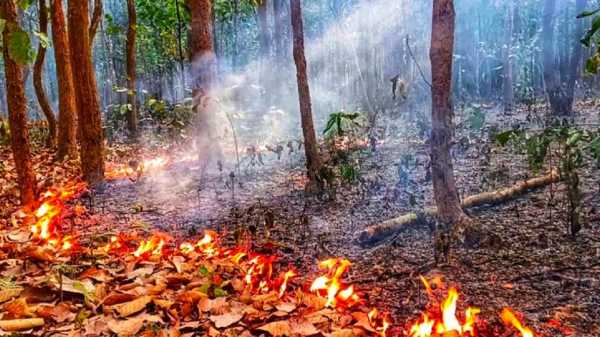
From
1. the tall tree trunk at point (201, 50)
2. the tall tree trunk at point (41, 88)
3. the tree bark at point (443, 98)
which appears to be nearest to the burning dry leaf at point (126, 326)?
the tree bark at point (443, 98)

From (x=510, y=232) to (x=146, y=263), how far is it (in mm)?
3340

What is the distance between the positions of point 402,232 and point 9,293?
349cm

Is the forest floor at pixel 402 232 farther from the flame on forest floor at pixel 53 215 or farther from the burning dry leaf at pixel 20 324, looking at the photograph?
the burning dry leaf at pixel 20 324

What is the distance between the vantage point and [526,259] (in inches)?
162

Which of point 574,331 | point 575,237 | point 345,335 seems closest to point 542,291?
point 574,331

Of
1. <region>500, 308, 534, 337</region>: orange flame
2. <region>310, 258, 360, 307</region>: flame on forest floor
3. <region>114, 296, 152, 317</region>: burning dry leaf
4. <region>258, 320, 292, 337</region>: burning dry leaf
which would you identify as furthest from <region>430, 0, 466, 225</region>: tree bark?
<region>114, 296, 152, 317</region>: burning dry leaf

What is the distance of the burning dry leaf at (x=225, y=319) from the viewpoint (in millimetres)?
3055

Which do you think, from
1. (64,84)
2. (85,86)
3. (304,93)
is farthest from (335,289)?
(64,84)

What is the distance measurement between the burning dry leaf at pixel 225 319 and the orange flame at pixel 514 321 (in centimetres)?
171

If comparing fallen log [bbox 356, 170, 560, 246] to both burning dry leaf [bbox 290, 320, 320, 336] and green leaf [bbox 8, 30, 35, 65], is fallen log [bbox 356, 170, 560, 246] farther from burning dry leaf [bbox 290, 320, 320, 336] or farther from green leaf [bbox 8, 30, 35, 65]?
green leaf [bbox 8, 30, 35, 65]

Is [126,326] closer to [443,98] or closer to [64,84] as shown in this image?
[443,98]

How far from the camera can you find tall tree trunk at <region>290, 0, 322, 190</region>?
6.85 metres

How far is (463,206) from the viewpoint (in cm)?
544

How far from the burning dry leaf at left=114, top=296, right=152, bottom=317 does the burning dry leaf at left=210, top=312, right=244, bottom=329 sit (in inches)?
19.1
